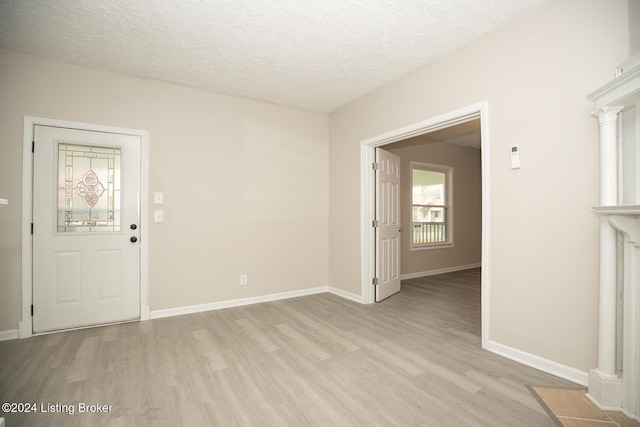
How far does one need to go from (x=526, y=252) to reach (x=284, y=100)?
3.40 metres

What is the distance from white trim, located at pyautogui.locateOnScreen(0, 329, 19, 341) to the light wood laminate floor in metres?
0.14

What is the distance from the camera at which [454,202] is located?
21.3ft

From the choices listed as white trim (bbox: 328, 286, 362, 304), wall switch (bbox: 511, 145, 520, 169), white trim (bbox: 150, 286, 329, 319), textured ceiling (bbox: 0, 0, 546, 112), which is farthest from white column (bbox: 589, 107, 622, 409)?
white trim (bbox: 150, 286, 329, 319)

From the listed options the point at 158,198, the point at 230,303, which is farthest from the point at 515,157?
the point at 158,198

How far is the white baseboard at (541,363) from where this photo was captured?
6.81 feet

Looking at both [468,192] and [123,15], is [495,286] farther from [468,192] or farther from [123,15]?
[468,192]

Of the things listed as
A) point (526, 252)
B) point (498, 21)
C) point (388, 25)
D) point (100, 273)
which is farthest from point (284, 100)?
point (526, 252)

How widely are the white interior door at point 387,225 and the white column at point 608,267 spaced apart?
8.12 feet

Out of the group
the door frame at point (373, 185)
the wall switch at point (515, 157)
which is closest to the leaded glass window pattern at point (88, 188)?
the door frame at point (373, 185)

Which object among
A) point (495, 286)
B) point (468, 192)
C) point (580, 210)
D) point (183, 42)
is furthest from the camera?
point (468, 192)

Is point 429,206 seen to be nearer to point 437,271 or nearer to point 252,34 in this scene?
point 437,271

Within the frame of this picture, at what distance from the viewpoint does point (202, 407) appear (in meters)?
1.85

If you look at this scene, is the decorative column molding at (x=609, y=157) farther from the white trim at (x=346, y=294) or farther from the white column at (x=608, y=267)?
the white trim at (x=346, y=294)

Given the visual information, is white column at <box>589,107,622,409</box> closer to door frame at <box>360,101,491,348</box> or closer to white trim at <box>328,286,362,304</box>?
door frame at <box>360,101,491,348</box>
